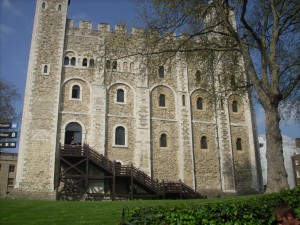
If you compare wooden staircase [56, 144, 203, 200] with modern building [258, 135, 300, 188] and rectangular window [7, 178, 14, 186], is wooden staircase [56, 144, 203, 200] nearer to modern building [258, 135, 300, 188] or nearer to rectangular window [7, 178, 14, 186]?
rectangular window [7, 178, 14, 186]

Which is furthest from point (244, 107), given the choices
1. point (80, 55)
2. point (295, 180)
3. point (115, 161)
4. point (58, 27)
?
point (295, 180)

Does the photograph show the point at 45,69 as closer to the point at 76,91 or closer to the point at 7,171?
the point at 76,91

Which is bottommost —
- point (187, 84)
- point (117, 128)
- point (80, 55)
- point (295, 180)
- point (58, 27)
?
point (295, 180)

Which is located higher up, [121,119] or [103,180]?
[121,119]

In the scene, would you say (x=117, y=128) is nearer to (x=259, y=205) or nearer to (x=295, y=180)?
(x=259, y=205)

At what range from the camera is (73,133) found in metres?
23.6

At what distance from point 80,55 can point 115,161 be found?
340 inches

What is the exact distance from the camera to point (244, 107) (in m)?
28.2

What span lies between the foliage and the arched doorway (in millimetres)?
17440

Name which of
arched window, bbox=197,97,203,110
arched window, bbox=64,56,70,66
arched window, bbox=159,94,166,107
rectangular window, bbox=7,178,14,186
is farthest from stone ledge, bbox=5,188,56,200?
rectangular window, bbox=7,178,14,186

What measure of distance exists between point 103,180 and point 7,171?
21.7m

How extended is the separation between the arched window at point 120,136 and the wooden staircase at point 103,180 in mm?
1680

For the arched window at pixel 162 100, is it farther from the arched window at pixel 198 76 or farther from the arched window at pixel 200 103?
the arched window at pixel 198 76

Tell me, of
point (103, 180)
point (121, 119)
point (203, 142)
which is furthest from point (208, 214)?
point (203, 142)
